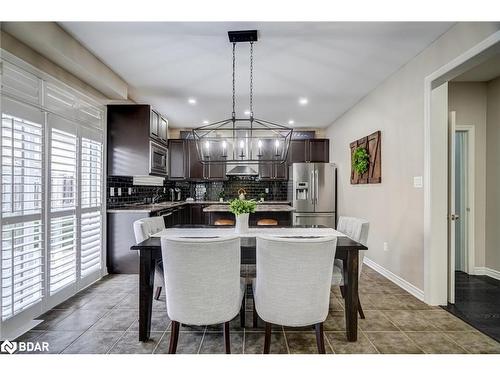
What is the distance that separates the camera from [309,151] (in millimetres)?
6109

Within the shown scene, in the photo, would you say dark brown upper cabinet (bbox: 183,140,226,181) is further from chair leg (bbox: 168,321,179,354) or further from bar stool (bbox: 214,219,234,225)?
chair leg (bbox: 168,321,179,354)

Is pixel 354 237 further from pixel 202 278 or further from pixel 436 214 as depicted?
pixel 202 278

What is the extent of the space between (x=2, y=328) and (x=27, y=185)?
1104 millimetres

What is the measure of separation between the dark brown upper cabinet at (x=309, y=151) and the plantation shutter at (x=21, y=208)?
4.69 m

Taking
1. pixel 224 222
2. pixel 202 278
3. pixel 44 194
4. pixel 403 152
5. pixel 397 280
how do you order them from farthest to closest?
pixel 224 222
pixel 397 280
pixel 403 152
pixel 44 194
pixel 202 278

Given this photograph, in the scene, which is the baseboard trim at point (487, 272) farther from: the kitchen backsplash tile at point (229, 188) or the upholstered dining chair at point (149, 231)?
the upholstered dining chair at point (149, 231)

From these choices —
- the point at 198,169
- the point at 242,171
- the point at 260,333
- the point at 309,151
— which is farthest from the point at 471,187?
the point at 198,169

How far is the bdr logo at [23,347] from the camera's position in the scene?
6.36 feet

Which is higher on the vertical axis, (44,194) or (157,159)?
(157,159)

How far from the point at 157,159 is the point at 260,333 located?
311cm

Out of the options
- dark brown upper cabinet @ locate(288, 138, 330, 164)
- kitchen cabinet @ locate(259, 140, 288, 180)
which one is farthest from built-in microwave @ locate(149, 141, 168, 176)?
dark brown upper cabinet @ locate(288, 138, 330, 164)

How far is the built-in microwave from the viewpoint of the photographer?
13.0 feet
